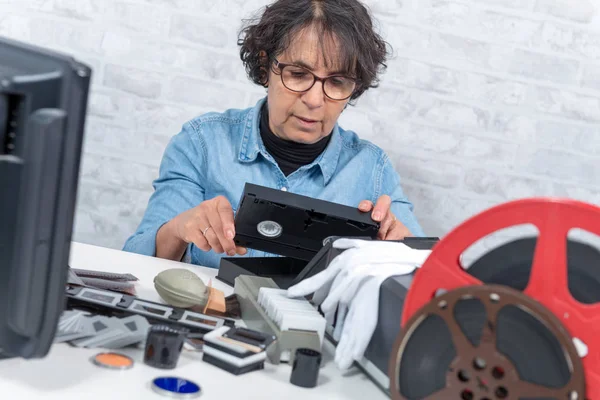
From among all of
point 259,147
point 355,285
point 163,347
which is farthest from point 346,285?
point 259,147

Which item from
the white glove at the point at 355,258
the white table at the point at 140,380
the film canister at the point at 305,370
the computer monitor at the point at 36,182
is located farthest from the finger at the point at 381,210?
the computer monitor at the point at 36,182

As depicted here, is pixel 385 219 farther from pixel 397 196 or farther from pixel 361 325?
pixel 361 325

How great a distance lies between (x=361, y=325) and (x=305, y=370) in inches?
3.9

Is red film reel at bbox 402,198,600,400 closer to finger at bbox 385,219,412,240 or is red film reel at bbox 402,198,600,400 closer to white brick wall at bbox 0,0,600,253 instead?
finger at bbox 385,219,412,240

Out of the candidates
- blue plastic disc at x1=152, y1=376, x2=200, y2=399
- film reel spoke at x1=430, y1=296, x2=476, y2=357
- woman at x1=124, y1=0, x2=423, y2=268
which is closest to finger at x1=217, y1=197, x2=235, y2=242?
woman at x1=124, y1=0, x2=423, y2=268

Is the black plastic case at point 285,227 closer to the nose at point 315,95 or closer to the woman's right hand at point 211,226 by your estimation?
the woman's right hand at point 211,226

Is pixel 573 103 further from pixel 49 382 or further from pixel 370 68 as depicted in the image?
pixel 49 382

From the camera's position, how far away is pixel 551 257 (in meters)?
0.73

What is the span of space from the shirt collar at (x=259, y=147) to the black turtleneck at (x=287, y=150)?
0.02 m

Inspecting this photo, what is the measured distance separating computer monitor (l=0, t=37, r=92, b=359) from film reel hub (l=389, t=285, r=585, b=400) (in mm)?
357

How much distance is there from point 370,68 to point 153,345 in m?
1.07

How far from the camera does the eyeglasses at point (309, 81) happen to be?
169 cm

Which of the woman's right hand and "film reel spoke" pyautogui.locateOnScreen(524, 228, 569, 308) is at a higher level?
"film reel spoke" pyautogui.locateOnScreen(524, 228, 569, 308)

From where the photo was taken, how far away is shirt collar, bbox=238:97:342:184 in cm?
182
